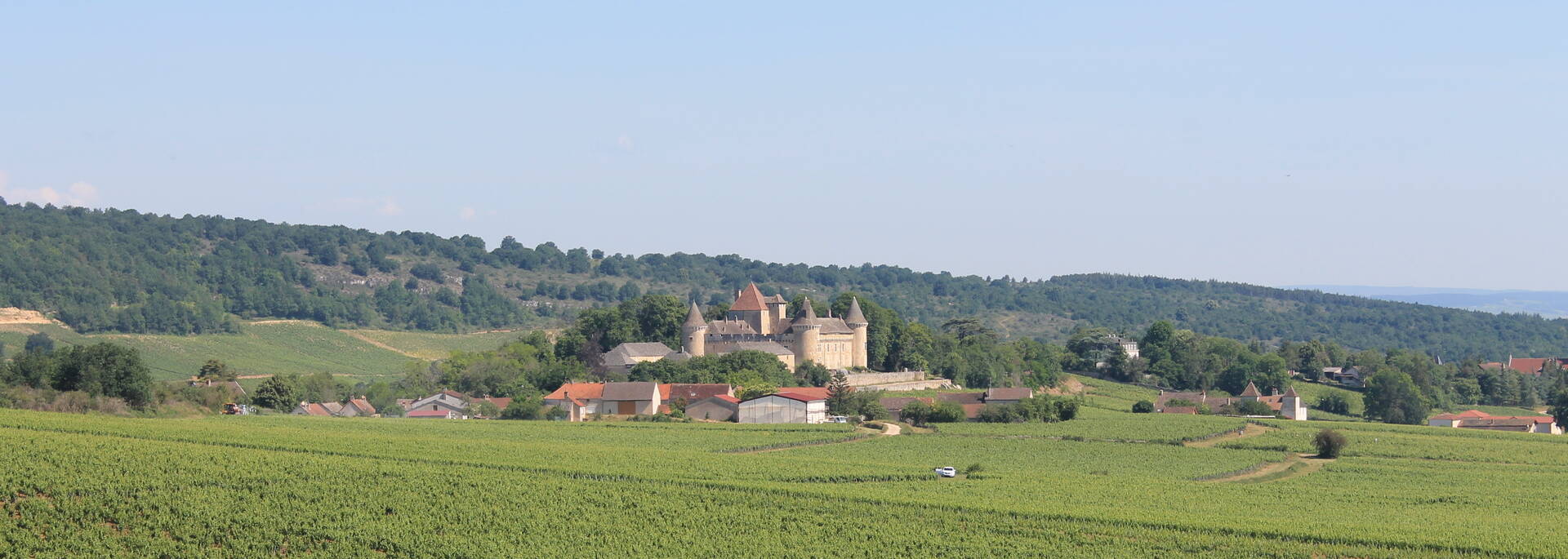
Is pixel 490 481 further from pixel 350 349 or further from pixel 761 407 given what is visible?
pixel 350 349

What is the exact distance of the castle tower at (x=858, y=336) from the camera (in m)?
105

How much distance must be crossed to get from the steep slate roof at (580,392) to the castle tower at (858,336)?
24.3 metres

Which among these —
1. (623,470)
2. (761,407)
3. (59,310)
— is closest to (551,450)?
A: (623,470)

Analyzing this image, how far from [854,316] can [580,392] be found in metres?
27.8

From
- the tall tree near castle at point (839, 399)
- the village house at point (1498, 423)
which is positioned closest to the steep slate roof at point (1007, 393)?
the tall tree near castle at point (839, 399)

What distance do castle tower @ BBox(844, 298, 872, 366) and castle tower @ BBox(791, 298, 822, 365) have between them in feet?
15.7

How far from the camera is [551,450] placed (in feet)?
168

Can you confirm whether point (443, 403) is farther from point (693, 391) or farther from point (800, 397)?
point (800, 397)

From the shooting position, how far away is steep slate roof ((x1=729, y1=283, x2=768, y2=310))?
103819mm

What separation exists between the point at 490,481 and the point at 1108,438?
3563 centimetres

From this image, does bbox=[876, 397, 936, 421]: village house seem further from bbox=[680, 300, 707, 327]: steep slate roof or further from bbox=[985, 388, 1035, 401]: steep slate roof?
bbox=[680, 300, 707, 327]: steep slate roof

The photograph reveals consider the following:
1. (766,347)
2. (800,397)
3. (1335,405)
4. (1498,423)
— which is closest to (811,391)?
(800,397)

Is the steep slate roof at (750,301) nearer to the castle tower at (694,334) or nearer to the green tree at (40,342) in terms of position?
the castle tower at (694,334)

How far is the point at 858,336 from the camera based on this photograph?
10488cm
